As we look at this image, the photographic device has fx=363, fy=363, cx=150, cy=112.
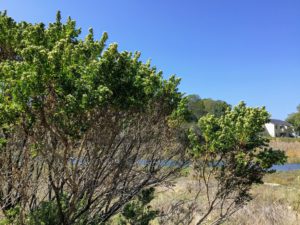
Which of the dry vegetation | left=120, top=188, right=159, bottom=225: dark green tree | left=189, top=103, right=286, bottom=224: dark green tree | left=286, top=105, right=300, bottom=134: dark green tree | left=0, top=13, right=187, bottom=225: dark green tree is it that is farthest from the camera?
left=286, top=105, right=300, bottom=134: dark green tree

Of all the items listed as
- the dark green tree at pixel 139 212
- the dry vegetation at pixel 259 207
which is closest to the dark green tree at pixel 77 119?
the dark green tree at pixel 139 212

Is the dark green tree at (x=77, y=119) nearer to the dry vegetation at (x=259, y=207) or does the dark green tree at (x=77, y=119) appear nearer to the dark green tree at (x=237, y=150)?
the dark green tree at (x=237, y=150)

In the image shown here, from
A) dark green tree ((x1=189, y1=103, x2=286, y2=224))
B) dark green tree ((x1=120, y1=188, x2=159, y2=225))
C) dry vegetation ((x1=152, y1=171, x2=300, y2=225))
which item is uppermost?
dark green tree ((x1=189, y1=103, x2=286, y2=224))

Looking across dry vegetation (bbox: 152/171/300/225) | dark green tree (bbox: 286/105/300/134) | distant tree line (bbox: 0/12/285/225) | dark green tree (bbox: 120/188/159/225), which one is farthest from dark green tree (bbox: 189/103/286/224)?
dark green tree (bbox: 286/105/300/134)

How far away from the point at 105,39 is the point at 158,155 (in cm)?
301

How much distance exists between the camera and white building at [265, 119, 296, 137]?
94250 millimetres

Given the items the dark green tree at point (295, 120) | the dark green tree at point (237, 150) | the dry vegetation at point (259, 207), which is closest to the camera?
the dark green tree at point (237, 150)

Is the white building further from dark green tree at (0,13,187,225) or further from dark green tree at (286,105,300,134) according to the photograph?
dark green tree at (0,13,187,225)

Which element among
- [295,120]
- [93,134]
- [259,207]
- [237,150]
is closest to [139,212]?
[237,150]

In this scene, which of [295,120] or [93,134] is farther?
[295,120]

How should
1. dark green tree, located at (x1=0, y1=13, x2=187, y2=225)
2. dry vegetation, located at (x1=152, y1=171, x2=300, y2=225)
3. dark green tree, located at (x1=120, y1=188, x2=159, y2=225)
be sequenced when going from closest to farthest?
dark green tree, located at (x1=0, y1=13, x2=187, y2=225) < dark green tree, located at (x1=120, y1=188, x2=159, y2=225) < dry vegetation, located at (x1=152, y1=171, x2=300, y2=225)

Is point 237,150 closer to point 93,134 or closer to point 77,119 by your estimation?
point 93,134

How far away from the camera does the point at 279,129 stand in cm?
9688

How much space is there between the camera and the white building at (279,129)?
94250 mm
